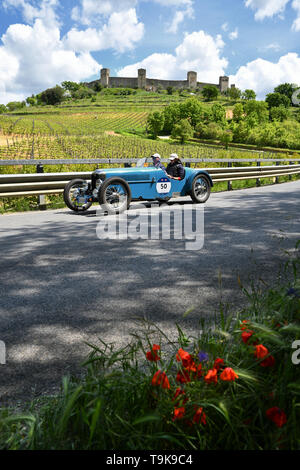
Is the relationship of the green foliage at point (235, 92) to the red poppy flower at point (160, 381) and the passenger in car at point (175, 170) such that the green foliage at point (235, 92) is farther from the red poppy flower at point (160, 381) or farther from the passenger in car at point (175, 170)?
the red poppy flower at point (160, 381)

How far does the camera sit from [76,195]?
8695mm

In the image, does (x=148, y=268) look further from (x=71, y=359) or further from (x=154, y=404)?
(x=154, y=404)

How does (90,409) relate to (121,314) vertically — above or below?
above

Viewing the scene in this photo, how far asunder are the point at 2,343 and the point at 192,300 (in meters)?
1.58

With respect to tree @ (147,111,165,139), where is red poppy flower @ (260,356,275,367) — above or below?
below

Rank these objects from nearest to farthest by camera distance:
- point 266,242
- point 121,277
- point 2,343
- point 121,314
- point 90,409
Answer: point 90,409
point 2,343
point 121,314
point 121,277
point 266,242

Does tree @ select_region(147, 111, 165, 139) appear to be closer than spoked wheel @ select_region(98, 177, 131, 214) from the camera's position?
No

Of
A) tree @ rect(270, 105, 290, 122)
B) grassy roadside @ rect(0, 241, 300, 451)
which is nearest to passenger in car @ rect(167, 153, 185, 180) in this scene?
grassy roadside @ rect(0, 241, 300, 451)

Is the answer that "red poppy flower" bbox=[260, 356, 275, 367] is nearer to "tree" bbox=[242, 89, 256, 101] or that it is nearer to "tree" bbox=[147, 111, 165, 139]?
"tree" bbox=[147, 111, 165, 139]

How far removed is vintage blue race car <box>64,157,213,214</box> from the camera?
27.6 feet

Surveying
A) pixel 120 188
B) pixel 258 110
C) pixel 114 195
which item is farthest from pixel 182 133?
pixel 114 195

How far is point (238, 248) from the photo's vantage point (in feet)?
17.2

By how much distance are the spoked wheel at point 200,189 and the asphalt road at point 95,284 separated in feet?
10.9
